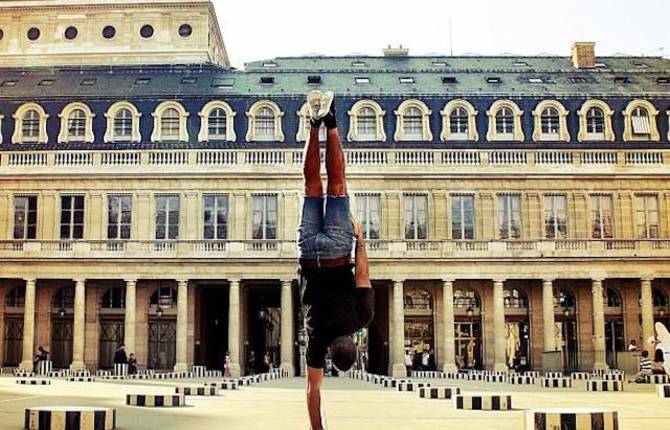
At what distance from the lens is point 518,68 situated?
2340 inches

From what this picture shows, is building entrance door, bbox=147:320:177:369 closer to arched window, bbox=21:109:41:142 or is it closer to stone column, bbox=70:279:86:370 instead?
stone column, bbox=70:279:86:370

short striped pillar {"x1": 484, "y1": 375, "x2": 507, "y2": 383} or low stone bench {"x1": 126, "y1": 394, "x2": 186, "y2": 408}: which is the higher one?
low stone bench {"x1": 126, "y1": 394, "x2": 186, "y2": 408}

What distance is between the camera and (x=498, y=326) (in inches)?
2053

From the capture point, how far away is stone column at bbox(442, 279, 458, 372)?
51.7m

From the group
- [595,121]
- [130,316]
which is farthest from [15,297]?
[595,121]

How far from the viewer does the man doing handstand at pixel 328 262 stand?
10.4 m

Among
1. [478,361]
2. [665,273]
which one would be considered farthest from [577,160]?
[478,361]

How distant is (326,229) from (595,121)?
1857 inches

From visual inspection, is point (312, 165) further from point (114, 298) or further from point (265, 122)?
point (114, 298)

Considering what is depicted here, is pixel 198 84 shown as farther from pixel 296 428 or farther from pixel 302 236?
pixel 302 236

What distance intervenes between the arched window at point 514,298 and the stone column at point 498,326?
7.36 ft

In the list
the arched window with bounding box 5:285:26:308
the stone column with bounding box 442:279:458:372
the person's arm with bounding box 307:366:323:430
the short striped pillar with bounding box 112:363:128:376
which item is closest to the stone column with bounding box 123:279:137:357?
the short striped pillar with bounding box 112:363:128:376

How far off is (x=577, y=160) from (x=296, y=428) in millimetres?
41117

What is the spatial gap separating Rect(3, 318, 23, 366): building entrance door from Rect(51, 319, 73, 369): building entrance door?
5.64ft
